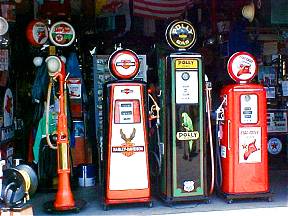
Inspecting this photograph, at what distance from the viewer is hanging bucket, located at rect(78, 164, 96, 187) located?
7203 millimetres

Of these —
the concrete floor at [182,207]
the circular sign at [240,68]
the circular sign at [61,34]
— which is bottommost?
the concrete floor at [182,207]

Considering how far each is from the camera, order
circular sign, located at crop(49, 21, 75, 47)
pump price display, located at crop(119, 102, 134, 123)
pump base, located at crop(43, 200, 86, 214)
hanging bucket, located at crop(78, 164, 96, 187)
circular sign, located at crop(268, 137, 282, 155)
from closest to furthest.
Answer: pump base, located at crop(43, 200, 86, 214) → pump price display, located at crop(119, 102, 134, 123) → circular sign, located at crop(49, 21, 75, 47) → hanging bucket, located at crop(78, 164, 96, 187) → circular sign, located at crop(268, 137, 282, 155)

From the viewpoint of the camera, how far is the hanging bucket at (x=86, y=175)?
284 inches

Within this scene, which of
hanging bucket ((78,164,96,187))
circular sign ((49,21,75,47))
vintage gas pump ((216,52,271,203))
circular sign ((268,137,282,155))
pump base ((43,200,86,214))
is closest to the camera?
pump base ((43,200,86,214))

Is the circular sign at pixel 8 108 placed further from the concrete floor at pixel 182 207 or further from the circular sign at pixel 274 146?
the circular sign at pixel 274 146

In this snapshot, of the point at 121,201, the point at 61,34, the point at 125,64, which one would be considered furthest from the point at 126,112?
the point at 61,34

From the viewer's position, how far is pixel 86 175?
7.21m

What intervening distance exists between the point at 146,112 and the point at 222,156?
1163 millimetres

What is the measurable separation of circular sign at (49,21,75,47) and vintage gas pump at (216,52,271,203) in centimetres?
244


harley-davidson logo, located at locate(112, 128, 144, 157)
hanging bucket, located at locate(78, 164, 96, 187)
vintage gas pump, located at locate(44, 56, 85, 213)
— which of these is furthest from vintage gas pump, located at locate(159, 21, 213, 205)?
hanging bucket, located at locate(78, 164, 96, 187)

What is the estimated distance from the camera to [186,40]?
600 centimetres

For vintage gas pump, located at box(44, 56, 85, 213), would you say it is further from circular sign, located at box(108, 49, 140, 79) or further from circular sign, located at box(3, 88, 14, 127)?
circular sign, located at box(3, 88, 14, 127)

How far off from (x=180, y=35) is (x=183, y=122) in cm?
107

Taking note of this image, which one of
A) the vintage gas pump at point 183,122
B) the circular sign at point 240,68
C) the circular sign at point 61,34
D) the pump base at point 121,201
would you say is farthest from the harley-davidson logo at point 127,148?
the circular sign at point 61,34
